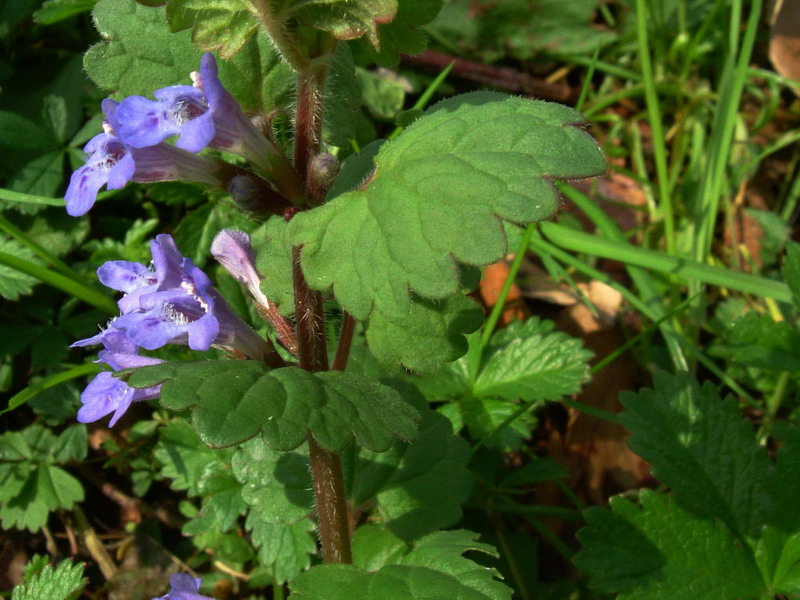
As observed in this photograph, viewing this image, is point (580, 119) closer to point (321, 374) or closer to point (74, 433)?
point (321, 374)

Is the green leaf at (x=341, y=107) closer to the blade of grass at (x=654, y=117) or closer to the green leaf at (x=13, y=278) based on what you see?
the green leaf at (x=13, y=278)

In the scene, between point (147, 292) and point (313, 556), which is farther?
point (313, 556)

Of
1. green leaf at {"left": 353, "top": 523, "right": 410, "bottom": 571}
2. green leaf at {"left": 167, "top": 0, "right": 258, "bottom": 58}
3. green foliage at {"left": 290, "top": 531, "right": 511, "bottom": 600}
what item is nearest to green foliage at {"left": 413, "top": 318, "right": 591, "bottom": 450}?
green leaf at {"left": 353, "top": 523, "right": 410, "bottom": 571}

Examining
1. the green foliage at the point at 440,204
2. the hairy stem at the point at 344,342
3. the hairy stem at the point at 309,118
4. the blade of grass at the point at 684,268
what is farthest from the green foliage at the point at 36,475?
the blade of grass at the point at 684,268

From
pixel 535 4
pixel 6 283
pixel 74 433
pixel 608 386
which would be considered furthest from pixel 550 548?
pixel 535 4

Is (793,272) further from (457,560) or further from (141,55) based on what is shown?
(141,55)

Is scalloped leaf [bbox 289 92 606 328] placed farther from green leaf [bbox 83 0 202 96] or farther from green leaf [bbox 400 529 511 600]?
green leaf [bbox 400 529 511 600]

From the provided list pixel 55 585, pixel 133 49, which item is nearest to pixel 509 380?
pixel 55 585
